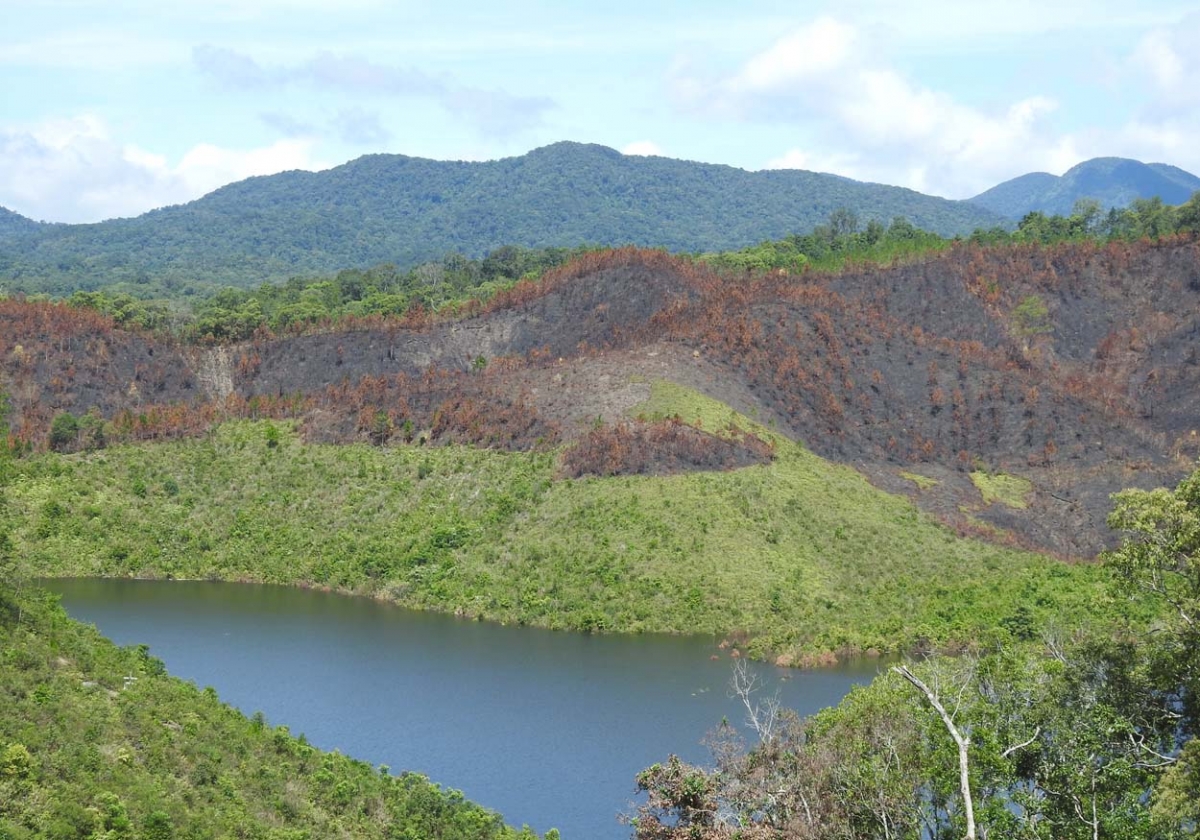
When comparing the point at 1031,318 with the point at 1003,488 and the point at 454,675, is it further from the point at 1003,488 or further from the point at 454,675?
the point at 454,675

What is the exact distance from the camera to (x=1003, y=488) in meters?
76.8

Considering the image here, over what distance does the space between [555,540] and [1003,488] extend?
98.4 feet

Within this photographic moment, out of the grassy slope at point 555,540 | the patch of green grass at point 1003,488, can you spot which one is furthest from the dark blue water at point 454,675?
the patch of green grass at point 1003,488

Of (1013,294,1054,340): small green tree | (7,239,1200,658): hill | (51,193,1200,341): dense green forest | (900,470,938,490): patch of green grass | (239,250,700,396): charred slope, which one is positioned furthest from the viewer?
(51,193,1200,341): dense green forest

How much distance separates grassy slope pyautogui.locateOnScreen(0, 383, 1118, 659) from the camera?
2307 inches

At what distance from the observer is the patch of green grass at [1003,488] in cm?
7511

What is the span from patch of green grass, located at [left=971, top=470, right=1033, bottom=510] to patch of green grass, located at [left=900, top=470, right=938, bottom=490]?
3.05 m

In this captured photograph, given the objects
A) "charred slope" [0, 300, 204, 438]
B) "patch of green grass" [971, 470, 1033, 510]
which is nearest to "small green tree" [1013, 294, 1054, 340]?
"patch of green grass" [971, 470, 1033, 510]

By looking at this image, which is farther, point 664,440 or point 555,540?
point 664,440

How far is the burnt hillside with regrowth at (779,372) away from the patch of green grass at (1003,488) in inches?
6.1

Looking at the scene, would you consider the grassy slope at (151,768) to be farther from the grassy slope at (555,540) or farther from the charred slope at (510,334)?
the charred slope at (510,334)

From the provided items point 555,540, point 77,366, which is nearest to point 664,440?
point 555,540

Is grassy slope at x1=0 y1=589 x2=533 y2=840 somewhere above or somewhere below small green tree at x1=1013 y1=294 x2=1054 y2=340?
below

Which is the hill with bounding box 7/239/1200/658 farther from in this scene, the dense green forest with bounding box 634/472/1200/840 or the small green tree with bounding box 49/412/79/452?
the dense green forest with bounding box 634/472/1200/840
